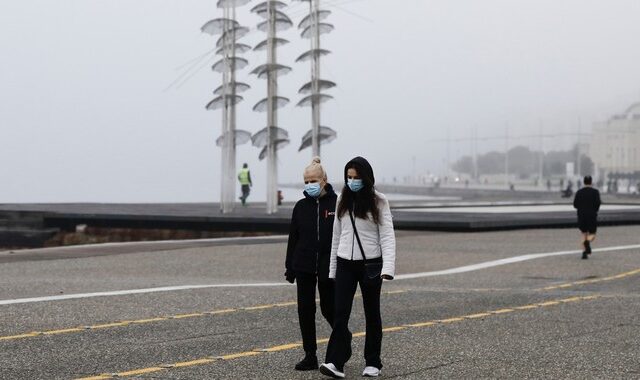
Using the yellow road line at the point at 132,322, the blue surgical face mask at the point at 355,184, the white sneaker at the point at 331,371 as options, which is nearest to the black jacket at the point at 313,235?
the blue surgical face mask at the point at 355,184

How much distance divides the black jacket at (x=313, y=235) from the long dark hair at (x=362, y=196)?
1.17ft

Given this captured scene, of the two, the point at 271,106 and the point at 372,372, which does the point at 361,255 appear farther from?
the point at 271,106

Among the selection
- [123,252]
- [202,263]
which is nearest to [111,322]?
[202,263]

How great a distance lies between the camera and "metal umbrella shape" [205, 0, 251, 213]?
4484 centimetres

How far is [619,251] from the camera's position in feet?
87.4

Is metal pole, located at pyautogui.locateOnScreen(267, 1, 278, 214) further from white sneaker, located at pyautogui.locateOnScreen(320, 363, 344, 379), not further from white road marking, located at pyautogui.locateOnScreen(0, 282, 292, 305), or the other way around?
Result: white sneaker, located at pyautogui.locateOnScreen(320, 363, 344, 379)

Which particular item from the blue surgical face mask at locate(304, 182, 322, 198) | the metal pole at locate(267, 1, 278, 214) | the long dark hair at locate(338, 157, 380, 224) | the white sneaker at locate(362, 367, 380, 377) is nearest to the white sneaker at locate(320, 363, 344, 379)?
the white sneaker at locate(362, 367, 380, 377)

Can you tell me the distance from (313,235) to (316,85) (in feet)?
119

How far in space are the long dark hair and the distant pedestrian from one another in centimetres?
1623

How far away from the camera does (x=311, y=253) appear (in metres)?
9.12

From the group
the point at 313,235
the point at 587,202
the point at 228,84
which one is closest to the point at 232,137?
A: the point at 228,84

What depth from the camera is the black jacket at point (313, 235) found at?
9.09 meters

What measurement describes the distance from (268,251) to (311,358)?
53.6 ft

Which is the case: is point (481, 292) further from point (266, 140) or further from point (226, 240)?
point (266, 140)
